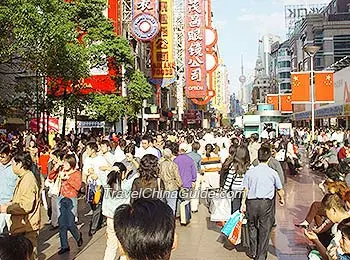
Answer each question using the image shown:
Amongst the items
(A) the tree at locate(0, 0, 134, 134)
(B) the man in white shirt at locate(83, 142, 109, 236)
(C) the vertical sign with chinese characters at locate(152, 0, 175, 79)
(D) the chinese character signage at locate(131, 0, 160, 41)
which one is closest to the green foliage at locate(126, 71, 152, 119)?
(A) the tree at locate(0, 0, 134, 134)

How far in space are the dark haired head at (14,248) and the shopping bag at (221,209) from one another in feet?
20.9

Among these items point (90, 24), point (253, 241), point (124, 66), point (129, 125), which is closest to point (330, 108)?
point (129, 125)

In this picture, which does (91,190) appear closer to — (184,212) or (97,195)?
(97,195)

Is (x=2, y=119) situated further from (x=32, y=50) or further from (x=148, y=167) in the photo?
(x=148, y=167)

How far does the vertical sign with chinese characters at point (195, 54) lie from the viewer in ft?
154

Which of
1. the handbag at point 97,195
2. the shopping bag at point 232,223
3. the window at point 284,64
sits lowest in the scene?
the shopping bag at point 232,223

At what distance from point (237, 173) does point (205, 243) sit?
1.36m

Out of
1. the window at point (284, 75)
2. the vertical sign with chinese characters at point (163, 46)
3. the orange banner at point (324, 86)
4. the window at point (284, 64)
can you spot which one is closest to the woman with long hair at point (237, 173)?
the orange banner at point (324, 86)

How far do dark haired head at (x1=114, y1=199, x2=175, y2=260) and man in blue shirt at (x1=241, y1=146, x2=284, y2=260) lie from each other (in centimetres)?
503

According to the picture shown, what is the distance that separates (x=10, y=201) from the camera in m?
6.43

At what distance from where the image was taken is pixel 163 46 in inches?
1885

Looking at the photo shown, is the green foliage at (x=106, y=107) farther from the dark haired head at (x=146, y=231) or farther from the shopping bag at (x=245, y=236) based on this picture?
the dark haired head at (x=146, y=231)

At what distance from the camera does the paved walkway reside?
27.0 feet

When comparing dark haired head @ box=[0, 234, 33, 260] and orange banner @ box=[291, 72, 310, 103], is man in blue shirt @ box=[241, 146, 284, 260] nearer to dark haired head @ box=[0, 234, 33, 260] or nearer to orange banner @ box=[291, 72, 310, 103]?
dark haired head @ box=[0, 234, 33, 260]
